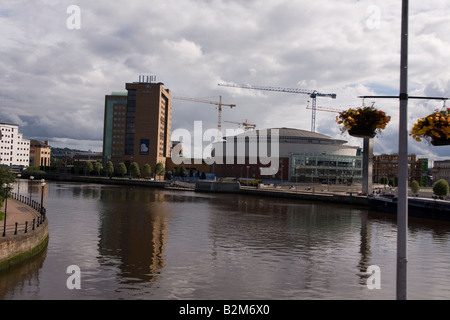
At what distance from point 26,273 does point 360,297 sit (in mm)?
18456

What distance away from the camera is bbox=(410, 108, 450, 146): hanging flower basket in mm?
7938

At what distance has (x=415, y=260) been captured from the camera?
3041 centimetres

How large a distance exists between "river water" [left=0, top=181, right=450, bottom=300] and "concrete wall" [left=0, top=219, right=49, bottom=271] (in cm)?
60

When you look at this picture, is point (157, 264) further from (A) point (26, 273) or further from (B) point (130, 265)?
(A) point (26, 273)

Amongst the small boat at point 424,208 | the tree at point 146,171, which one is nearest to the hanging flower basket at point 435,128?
the small boat at point 424,208

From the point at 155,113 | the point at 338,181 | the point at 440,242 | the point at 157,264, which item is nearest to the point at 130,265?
the point at 157,264

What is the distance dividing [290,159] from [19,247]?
135m

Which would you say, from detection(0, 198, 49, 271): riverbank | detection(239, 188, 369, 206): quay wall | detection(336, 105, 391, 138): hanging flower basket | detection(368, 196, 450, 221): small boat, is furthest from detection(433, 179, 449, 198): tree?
detection(336, 105, 391, 138): hanging flower basket

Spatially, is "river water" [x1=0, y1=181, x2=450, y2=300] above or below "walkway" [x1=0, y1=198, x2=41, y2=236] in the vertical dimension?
below

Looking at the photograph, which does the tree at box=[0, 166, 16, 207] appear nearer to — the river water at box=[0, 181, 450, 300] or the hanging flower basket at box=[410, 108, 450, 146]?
the river water at box=[0, 181, 450, 300]

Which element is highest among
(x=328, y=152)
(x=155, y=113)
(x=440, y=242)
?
(x=155, y=113)

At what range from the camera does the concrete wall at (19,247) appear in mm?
21438

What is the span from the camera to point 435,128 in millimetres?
8062

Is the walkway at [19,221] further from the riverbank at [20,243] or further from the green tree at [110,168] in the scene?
the green tree at [110,168]
